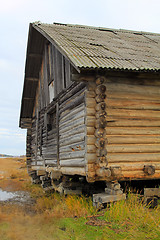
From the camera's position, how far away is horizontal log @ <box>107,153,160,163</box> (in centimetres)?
666

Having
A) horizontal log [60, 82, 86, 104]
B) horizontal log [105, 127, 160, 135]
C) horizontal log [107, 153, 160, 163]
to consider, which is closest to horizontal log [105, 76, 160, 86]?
horizontal log [60, 82, 86, 104]

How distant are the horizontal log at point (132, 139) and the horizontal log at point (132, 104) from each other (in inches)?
33.3

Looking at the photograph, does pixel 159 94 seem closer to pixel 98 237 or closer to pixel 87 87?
pixel 87 87

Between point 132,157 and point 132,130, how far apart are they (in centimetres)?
77

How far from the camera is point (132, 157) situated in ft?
22.5

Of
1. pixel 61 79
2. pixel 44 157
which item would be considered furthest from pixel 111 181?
pixel 44 157

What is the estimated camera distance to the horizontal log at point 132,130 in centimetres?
678

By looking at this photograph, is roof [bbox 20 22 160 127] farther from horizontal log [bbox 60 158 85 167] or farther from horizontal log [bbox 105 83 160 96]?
horizontal log [bbox 60 158 85 167]

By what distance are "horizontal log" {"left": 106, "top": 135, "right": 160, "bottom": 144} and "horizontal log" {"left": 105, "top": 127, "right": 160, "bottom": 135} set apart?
87 millimetres

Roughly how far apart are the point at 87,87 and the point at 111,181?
8.78 feet

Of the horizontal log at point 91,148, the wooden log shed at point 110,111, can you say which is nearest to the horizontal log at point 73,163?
the wooden log shed at point 110,111

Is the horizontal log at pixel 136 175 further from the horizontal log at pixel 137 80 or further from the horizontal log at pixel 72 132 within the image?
the horizontal log at pixel 137 80

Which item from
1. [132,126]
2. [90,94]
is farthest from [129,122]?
[90,94]

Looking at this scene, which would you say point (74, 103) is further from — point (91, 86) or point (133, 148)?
point (133, 148)
